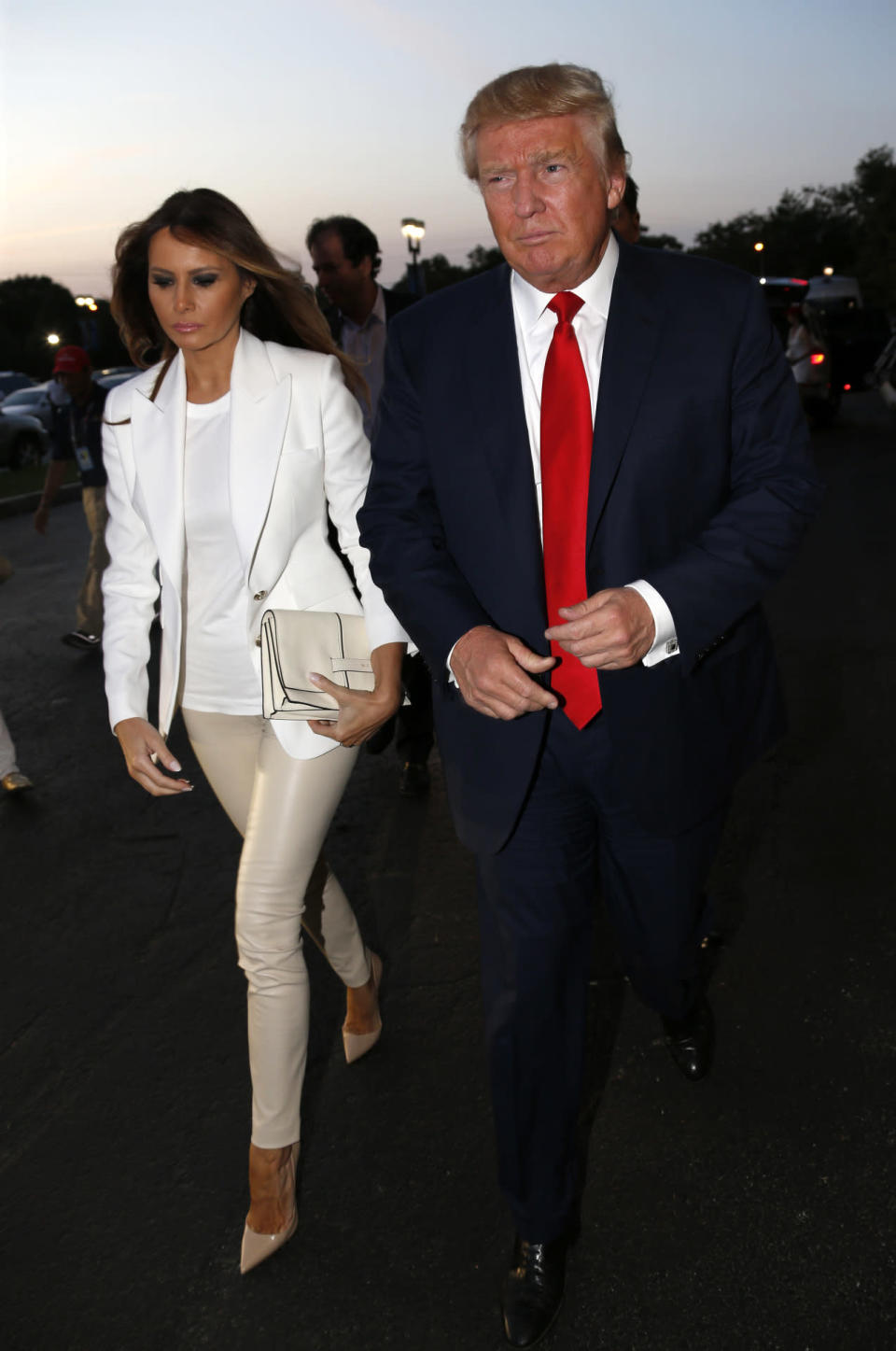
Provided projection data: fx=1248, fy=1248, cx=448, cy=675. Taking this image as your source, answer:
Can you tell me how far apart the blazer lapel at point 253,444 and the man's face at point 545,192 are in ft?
2.40

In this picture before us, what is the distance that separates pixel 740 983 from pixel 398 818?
192cm

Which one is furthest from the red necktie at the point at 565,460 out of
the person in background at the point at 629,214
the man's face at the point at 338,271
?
the man's face at the point at 338,271

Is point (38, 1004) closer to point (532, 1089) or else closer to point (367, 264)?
point (532, 1089)

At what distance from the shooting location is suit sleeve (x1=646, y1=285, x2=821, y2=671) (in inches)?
92.4

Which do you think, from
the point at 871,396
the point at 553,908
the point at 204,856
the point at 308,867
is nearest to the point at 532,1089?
the point at 553,908

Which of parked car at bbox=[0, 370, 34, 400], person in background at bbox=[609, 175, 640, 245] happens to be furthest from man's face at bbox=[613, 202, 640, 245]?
parked car at bbox=[0, 370, 34, 400]

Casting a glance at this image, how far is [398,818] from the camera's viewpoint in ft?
17.6

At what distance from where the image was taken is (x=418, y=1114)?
3.34 meters

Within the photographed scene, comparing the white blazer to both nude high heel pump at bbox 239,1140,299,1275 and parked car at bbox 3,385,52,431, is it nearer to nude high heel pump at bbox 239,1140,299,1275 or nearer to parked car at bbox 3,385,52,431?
nude high heel pump at bbox 239,1140,299,1275

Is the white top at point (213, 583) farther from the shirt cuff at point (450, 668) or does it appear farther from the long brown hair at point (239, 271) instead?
the shirt cuff at point (450, 668)

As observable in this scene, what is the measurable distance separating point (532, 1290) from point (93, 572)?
7456mm

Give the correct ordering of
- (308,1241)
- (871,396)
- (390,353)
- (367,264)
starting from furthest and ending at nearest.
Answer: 1. (871,396)
2. (367,264)
3. (308,1241)
4. (390,353)

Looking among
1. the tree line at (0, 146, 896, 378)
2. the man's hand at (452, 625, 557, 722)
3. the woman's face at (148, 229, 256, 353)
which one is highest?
the woman's face at (148, 229, 256, 353)

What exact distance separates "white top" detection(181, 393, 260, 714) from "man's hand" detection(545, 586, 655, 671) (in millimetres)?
1035
